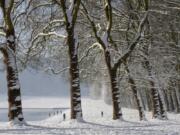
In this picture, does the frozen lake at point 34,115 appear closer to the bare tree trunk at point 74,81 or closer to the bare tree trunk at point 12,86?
the bare tree trunk at point 74,81

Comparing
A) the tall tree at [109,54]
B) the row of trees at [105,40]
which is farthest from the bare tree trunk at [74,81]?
the tall tree at [109,54]

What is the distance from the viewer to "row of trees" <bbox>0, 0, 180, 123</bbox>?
2841 cm

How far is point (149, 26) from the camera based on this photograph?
34562 millimetres

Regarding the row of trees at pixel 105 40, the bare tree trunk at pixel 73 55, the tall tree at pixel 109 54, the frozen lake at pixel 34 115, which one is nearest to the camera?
the bare tree trunk at pixel 73 55

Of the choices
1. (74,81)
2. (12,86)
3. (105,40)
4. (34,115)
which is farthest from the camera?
(34,115)

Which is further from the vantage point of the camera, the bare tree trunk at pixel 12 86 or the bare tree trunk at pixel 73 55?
the bare tree trunk at pixel 73 55

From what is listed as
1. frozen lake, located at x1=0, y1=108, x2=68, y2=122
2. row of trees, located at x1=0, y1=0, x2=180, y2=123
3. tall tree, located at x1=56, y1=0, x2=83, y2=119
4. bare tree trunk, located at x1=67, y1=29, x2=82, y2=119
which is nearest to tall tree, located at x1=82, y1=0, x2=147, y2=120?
row of trees, located at x1=0, y1=0, x2=180, y2=123

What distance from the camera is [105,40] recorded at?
2894cm

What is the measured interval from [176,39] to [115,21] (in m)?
8.85

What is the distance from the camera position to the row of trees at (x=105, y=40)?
28.4 meters

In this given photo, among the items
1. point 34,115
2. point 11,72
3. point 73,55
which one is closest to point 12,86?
point 11,72

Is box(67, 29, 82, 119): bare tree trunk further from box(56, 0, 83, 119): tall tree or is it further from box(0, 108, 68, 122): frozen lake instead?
box(0, 108, 68, 122): frozen lake

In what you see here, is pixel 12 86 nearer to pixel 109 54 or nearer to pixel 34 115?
pixel 109 54

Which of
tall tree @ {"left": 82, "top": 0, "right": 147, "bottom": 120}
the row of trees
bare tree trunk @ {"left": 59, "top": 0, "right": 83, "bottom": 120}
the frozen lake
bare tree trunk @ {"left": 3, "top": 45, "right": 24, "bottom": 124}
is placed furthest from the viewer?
the frozen lake
